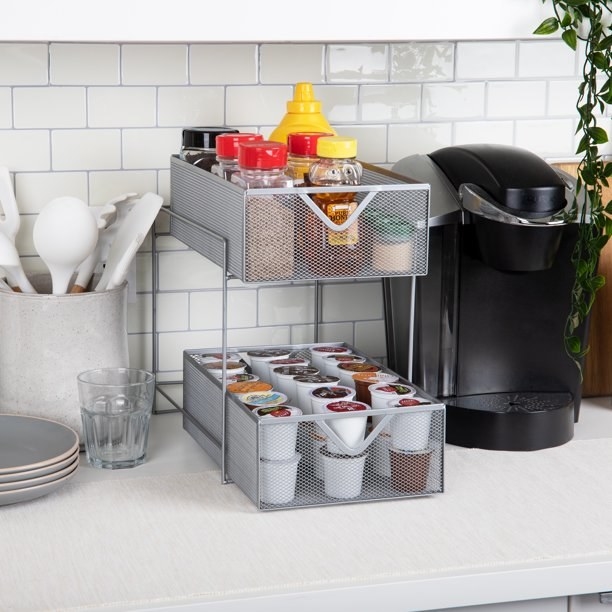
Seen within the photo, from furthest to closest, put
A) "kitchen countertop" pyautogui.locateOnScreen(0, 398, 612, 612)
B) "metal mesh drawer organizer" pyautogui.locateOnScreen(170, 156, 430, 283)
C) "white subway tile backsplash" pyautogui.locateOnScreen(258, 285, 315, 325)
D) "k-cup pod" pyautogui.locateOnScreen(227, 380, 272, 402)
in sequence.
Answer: "white subway tile backsplash" pyautogui.locateOnScreen(258, 285, 315, 325) → "k-cup pod" pyautogui.locateOnScreen(227, 380, 272, 402) → "metal mesh drawer organizer" pyautogui.locateOnScreen(170, 156, 430, 283) → "kitchen countertop" pyautogui.locateOnScreen(0, 398, 612, 612)

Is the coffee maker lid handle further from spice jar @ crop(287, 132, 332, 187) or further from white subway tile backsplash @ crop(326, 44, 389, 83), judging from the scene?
white subway tile backsplash @ crop(326, 44, 389, 83)

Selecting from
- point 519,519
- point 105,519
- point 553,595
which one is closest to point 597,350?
point 519,519

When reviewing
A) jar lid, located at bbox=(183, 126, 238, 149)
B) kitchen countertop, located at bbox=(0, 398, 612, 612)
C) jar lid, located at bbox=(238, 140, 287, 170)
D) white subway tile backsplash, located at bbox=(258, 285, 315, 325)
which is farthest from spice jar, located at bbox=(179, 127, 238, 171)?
kitchen countertop, located at bbox=(0, 398, 612, 612)

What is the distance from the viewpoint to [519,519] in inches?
50.8

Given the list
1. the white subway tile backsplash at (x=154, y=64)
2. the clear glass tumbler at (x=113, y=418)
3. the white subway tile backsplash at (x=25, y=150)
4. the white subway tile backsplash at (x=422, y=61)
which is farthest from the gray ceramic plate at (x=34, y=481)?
the white subway tile backsplash at (x=422, y=61)

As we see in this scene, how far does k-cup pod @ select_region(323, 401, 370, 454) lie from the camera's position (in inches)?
51.7

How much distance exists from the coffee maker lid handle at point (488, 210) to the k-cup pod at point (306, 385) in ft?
0.96

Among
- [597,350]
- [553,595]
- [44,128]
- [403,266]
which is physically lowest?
[553,595]

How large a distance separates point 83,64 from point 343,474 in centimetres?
70

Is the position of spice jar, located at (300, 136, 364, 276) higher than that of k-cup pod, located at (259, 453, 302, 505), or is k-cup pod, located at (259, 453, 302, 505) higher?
spice jar, located at (300, 136, 364, 276)

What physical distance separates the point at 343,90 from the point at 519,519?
740mm

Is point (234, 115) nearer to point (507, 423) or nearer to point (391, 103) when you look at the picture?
point (391, 103)

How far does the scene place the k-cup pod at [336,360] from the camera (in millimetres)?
1506

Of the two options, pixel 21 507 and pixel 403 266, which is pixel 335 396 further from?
pixel 21 507
